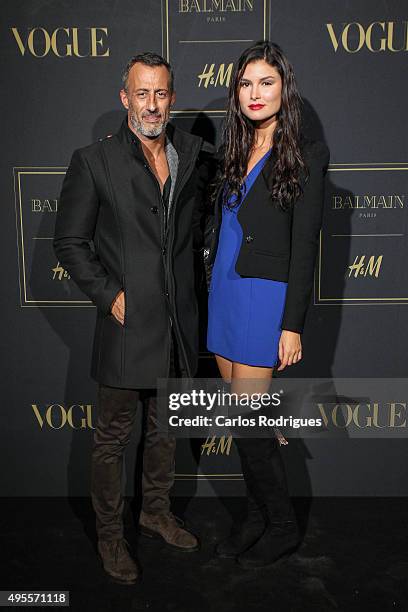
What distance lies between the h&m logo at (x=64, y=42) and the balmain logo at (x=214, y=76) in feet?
1.39

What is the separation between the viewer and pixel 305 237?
2.30m

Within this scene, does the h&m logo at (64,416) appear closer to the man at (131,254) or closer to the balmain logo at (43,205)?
the man at (131,254)

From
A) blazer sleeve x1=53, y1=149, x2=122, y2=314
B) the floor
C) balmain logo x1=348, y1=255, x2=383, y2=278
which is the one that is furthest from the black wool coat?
balmain logo x1=348, y1=255, x2=383, y2=278

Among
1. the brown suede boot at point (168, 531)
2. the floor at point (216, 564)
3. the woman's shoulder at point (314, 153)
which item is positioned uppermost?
the woman's shoulder at point (314, 153)

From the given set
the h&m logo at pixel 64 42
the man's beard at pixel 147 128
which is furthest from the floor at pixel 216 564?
the h&m logo at pixel 64 42

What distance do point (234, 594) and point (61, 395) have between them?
122 centimetres

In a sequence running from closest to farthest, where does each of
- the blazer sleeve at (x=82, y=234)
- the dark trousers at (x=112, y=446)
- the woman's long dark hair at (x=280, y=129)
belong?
the woman's long dark hair at (x=280, y=129)
the blazer sleeve at (x=82, y=234)
the dark trousers at (x=112, y=446)

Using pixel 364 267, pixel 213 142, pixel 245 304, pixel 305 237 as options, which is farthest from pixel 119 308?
pixel 364 267

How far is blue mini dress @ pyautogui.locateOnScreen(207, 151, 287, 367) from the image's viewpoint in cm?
237

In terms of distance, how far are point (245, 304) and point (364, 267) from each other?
845 millimetres

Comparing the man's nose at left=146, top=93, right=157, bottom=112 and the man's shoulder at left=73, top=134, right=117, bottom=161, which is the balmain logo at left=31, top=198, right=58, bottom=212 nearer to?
the man's shoulder at left=73, top=134, right=117, bottom=161

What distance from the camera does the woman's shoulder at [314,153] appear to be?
90.8 inches

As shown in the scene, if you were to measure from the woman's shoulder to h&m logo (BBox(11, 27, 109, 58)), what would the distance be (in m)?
1.05

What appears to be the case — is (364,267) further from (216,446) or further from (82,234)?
(82,234)
